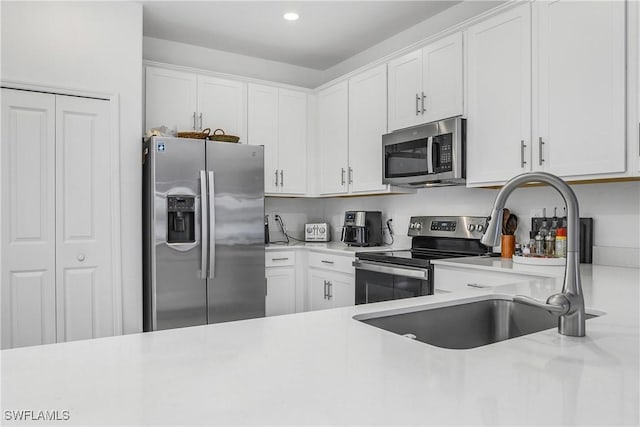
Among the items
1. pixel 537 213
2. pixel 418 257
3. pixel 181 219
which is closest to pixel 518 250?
pixel 537 213

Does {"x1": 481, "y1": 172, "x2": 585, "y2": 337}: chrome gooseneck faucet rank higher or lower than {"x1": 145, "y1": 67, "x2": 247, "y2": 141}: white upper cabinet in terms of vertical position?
lower

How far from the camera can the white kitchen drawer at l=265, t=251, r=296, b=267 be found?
3832 mm

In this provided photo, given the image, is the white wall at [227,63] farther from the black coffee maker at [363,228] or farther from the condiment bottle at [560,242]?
the condiment bottle at [560,242]

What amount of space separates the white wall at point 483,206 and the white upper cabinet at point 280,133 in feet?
1.27

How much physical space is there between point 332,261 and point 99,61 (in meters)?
2.23

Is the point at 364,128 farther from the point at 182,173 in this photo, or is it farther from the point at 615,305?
the point at 615,305

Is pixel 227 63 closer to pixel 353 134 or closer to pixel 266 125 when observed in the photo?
pixel 266 125

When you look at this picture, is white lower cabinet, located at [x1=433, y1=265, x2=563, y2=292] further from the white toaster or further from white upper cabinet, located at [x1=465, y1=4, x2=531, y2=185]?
the white toaster

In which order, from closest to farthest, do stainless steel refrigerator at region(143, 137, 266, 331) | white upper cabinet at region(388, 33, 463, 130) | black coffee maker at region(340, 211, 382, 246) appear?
white upper cabinet at region(388, 33, 463, 130), stainless steel refrigerator at region(143, 137, 266, 331), black coffee maker at region(340, 211, 382, 246)

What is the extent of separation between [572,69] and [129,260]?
2.96 m

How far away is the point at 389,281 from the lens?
9.68 ft

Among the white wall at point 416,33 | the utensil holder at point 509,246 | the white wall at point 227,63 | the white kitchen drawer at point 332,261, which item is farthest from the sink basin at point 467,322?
the white wall at point 227,63

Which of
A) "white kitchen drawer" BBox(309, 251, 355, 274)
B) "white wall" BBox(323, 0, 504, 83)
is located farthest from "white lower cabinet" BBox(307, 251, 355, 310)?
"white wall" BBox(323, 0, 504, 83)

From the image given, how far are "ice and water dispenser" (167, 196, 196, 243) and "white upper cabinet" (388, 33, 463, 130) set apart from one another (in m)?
1.63
